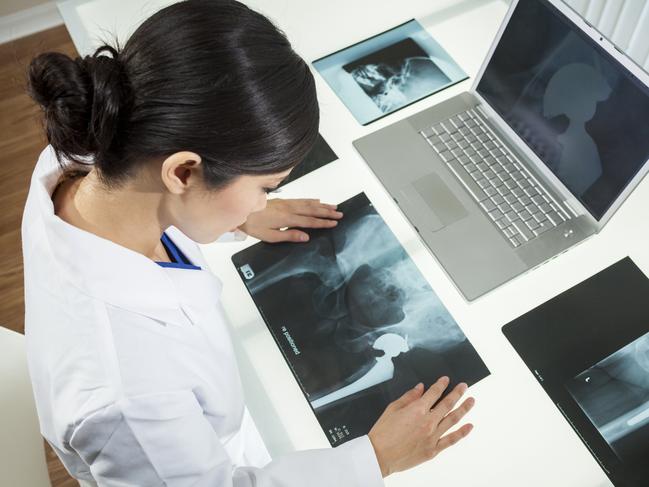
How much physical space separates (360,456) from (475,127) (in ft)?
2.24

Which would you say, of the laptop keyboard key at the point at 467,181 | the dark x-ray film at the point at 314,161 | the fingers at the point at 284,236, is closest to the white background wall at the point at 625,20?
the laptop keyboard key at the point at 467,181

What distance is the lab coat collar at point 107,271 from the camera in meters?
0.80

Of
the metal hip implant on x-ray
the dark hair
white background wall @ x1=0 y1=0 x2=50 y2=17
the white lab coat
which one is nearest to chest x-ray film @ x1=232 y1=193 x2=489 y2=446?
the metal hip implant on x-ray

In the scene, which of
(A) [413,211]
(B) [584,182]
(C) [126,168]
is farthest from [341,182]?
(C) [126,168]

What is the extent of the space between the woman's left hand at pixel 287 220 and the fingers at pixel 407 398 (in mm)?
343

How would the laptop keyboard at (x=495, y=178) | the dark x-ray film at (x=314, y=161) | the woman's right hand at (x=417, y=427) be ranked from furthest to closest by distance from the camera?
the dark x-ray film at (x=314, y=161)
the laptop keyboard at (x=495, y=178)
the woman's right hand at (x=417, y=427)

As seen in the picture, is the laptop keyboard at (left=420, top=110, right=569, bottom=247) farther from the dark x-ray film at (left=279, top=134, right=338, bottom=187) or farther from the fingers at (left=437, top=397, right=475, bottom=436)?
the fingers at (left=437, top=397, right=475, bottom=436)

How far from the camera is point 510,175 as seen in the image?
1.18 metres

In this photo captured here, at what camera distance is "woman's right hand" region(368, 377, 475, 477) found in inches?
37.5

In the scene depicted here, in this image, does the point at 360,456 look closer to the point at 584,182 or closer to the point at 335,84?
the point at 584,182

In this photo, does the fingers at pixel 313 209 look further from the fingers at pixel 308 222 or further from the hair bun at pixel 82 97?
the hair bun at pixel 82 97

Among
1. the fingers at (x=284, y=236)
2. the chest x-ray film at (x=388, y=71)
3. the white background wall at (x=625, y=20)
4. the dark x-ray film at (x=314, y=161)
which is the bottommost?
the fingers at (x=284, y=236)

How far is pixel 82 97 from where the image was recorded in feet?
2.43

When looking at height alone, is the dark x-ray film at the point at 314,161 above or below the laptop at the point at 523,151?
above
